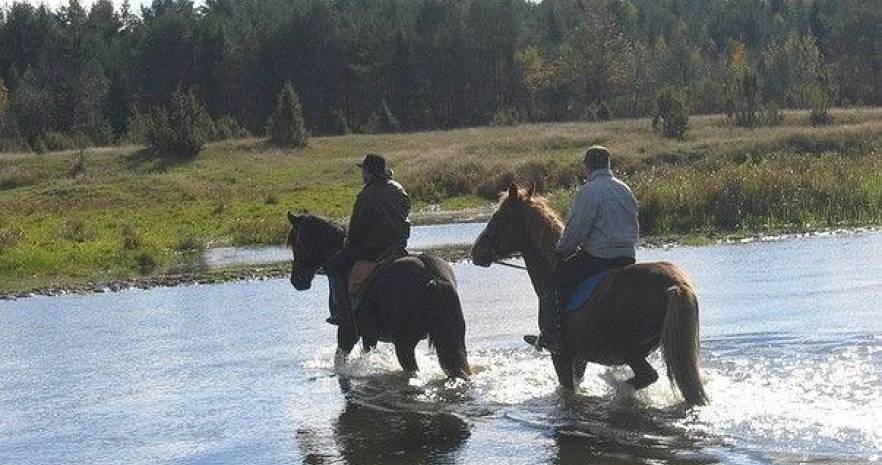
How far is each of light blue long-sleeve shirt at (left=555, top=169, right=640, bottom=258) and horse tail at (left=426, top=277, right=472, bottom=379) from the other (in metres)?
1.75

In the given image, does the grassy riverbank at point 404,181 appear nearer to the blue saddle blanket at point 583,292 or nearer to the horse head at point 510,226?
the horse head at point 510,226

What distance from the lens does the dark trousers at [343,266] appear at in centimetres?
1473

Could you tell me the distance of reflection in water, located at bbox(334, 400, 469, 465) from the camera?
36.3 feet

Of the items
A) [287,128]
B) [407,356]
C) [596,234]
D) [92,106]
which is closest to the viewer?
[596,234]

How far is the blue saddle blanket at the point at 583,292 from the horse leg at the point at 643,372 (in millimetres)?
674

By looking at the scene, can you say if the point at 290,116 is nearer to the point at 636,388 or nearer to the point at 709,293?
the point at 709,293

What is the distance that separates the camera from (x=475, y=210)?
143 feet

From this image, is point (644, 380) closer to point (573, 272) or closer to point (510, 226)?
point (573, 272)

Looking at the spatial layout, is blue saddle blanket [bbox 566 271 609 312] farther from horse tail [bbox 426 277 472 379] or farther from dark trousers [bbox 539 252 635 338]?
horse tail [bbox 426 277 472 379]

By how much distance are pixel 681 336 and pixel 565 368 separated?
1891mm

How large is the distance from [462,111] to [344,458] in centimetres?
9883

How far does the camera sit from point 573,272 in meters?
12.2

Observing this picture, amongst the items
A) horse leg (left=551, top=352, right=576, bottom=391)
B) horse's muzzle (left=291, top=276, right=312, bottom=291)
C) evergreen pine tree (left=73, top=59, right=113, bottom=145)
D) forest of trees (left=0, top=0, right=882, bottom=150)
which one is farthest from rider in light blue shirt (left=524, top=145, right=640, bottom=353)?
forest of trees (left=0, top=0, right=882, bottom=150)

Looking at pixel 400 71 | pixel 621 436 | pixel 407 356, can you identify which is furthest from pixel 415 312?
pixel 400 71
